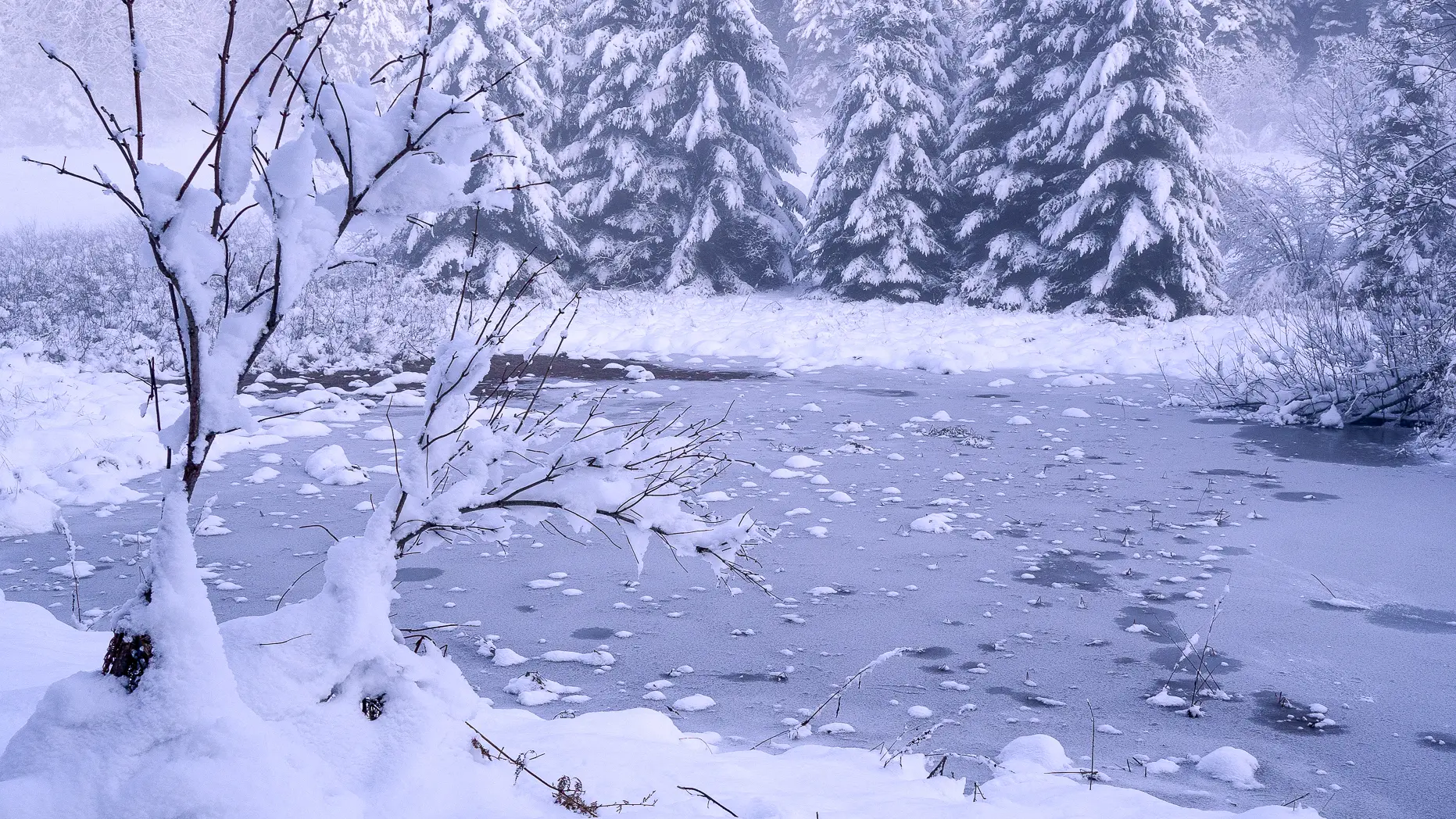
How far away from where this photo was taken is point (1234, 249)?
75.2 ft

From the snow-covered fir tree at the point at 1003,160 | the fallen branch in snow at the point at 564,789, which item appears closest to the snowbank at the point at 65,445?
the fallen branch in snow at the point at 564,789

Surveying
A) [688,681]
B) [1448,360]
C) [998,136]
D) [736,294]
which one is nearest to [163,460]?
[688,681]

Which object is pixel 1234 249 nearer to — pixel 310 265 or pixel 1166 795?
pixel 1166 795

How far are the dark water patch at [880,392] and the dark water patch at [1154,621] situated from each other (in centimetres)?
704

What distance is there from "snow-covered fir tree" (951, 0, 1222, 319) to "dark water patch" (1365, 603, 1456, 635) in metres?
13.3

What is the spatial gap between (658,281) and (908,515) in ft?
54.5

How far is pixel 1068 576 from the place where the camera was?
575cm

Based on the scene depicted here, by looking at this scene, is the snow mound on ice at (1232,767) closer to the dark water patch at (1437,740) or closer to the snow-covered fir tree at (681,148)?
the dark water patch at (1437,740)

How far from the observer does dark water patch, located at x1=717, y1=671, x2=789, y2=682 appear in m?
4.34

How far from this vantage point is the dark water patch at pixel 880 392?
12220 mm

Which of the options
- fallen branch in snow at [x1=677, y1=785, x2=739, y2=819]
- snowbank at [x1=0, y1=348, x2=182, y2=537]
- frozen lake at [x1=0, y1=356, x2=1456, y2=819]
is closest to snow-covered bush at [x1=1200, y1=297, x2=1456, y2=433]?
frozen lake at [x1=0, y1=356, x2=1456, y2=819]

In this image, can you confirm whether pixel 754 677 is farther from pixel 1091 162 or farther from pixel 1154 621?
pixel 1091 162

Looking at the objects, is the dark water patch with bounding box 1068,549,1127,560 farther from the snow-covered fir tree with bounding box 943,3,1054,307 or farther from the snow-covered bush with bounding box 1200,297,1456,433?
the snow-covered fir tree with bounding box 943,3,1054,307

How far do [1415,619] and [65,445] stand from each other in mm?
9380
